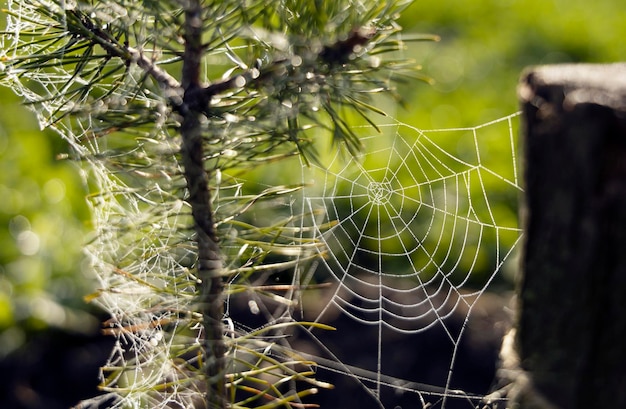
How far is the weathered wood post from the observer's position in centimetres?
50

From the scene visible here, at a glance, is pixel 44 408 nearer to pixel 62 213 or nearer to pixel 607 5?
pixel 62 213

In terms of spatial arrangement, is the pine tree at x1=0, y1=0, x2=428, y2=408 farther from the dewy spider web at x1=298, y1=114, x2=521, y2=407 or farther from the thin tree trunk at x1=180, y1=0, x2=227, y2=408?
the dewy spider web at x1=298, y1=114, x2=521, y2=407

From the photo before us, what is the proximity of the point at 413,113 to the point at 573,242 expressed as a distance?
3292mm

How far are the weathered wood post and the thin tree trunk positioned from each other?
26 centimetres

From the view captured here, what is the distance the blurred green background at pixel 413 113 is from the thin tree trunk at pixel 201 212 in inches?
7.5

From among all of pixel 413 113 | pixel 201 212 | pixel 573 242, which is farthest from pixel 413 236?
pixel 573 242

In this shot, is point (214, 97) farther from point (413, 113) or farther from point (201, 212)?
point (413, 113)

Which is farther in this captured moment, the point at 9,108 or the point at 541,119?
the point at 9,108

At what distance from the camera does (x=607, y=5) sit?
6367 mm

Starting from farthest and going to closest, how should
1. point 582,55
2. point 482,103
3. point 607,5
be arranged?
point 607,5 < point 582,55 < point 482,103

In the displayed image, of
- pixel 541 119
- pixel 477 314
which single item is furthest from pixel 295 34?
pixel 477 314

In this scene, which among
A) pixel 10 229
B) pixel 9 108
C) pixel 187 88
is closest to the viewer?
pixel 187 88

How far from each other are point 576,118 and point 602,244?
9 cm

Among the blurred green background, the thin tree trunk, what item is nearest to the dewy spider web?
the blurred green background
